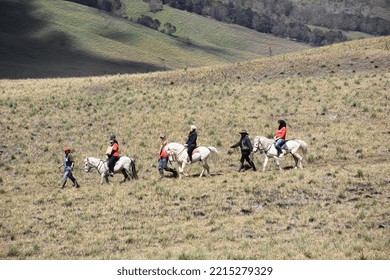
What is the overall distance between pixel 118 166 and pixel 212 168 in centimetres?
630

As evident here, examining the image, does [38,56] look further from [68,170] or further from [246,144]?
[246,144]

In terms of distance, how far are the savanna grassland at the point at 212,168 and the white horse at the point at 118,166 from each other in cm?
58

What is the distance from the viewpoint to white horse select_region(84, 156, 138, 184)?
27078mm

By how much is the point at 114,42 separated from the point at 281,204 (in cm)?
16193

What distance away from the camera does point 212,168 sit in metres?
31.2

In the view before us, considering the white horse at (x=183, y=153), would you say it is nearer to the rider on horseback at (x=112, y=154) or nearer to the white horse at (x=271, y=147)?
the white horse at (x=271, y=147)

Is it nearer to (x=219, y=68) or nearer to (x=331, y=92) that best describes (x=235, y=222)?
(x=331, y=92)

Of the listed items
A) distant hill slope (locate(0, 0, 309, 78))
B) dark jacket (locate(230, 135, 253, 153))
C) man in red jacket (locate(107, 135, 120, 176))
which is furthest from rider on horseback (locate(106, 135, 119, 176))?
distant hill slope (locate(0, 0, 309, 78))

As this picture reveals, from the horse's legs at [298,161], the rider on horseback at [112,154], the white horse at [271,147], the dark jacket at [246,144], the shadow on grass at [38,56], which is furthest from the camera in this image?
the shadow on grass at [38,56]

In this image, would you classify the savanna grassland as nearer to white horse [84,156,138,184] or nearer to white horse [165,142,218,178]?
white horse [84,156,138,184]

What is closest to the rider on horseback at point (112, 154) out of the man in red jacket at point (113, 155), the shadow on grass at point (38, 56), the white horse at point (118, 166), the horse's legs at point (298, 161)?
the man in red jacket at point (113, 155)

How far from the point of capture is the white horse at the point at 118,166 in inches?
1066

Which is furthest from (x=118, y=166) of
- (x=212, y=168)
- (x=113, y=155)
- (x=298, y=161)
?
(x=298, y=161)

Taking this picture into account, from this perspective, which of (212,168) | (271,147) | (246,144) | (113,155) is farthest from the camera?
(212,168)
